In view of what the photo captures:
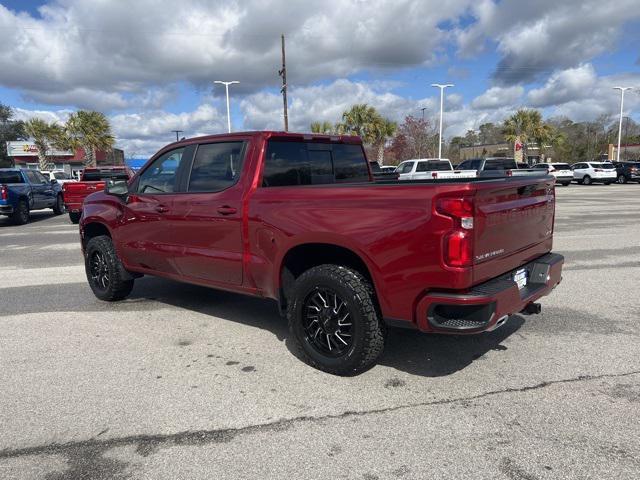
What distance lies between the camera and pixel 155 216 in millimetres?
5230

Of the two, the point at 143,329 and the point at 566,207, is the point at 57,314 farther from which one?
the point at 566,207

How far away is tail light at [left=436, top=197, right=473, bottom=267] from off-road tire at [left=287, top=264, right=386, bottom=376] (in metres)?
0.72

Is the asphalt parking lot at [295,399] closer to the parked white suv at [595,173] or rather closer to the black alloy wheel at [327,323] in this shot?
the black alloy wheel at [327,323]

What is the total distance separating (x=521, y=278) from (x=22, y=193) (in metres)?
15.5

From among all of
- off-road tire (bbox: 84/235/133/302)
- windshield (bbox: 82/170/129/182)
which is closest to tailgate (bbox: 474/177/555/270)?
off-road tire (bbox: 84/235/133/302)

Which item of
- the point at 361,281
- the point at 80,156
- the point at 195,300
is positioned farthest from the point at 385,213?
the point at 80,156

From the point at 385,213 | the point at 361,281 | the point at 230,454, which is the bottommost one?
the point at 230,454

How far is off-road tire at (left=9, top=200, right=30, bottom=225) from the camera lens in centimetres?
1488

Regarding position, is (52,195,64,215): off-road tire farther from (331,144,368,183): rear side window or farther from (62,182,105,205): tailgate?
(331,144,368,183): rear side window

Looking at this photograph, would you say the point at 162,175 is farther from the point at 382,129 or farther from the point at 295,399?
the point at 382,129

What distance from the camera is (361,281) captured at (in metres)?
3.68

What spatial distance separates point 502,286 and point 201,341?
2764mm

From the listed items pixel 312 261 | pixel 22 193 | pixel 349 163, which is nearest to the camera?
pixel 312 261

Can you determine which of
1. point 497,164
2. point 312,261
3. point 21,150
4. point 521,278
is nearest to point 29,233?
point 312,261
